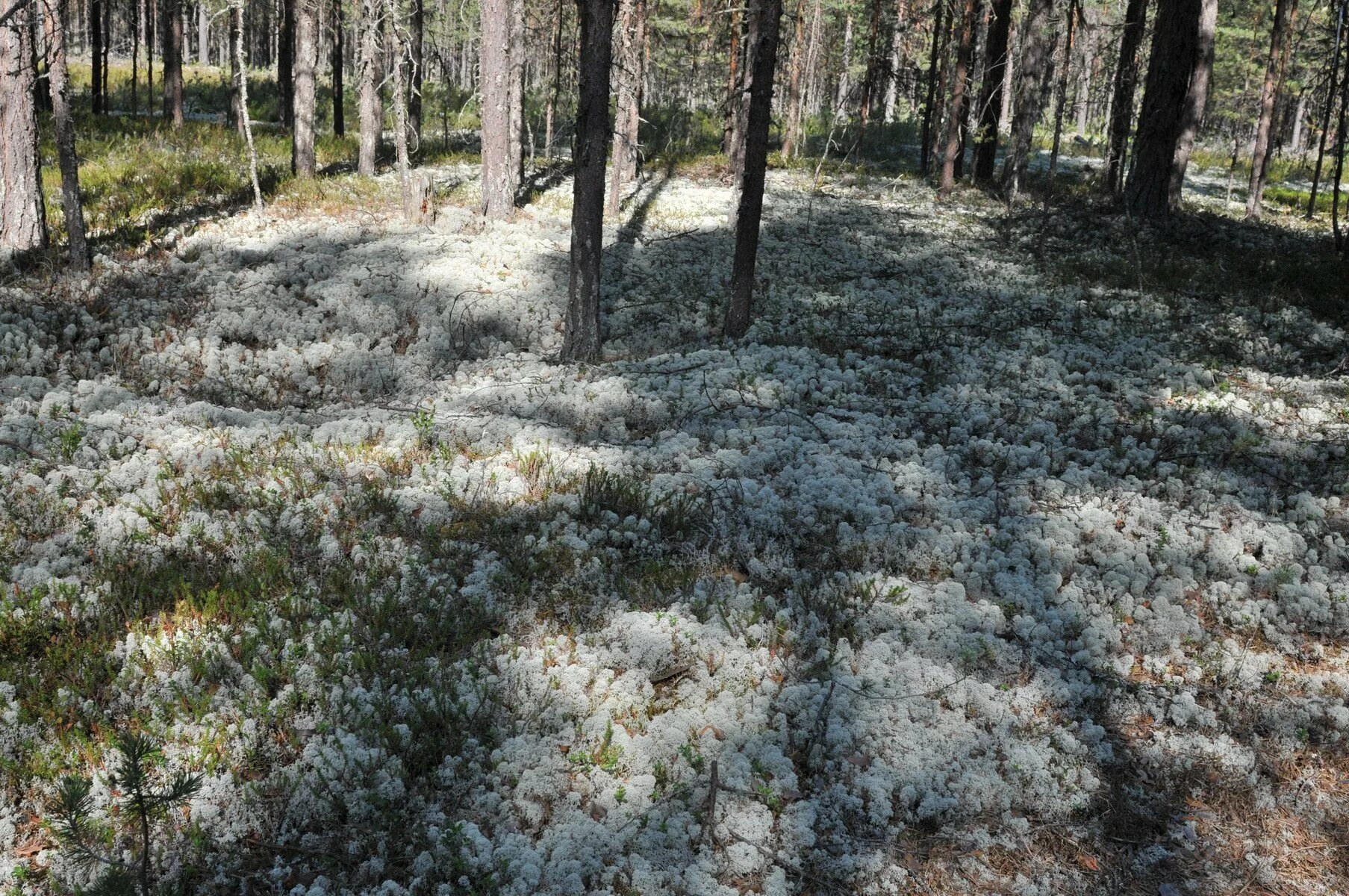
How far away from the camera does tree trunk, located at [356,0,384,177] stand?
16172 mm

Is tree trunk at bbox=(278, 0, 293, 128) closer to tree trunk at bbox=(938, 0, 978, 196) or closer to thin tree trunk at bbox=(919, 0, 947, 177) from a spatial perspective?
tree trunk at bbox=(938, 0, 978, 196)

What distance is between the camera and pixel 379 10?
66.9ft

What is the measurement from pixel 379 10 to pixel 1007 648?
70.8 ft

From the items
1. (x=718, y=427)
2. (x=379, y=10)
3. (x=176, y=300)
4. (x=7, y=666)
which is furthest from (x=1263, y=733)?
(x=379, y=10)

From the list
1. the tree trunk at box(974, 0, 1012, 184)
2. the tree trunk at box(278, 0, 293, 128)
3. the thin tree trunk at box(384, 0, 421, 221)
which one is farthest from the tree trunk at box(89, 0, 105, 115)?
the tree trunk at box(974, 0, 1012, 184)

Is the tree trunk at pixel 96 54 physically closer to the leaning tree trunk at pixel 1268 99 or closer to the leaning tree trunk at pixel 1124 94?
the leaning tree trunk at pixel 1124 94

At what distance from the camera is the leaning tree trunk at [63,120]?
10.7 m

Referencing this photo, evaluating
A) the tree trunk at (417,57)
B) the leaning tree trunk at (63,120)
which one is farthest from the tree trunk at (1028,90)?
the leaning tree trunk at (63,120)

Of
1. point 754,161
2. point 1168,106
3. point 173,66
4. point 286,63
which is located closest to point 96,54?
point 173,66

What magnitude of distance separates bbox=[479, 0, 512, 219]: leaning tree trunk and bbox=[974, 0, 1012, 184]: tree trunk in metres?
11.9

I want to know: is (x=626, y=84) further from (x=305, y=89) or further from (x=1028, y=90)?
(x=1028, y=90)

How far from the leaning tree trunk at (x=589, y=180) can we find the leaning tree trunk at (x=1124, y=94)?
13341 mm

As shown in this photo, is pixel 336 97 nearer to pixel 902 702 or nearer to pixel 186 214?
pixel 186 214

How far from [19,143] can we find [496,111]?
298 inches
